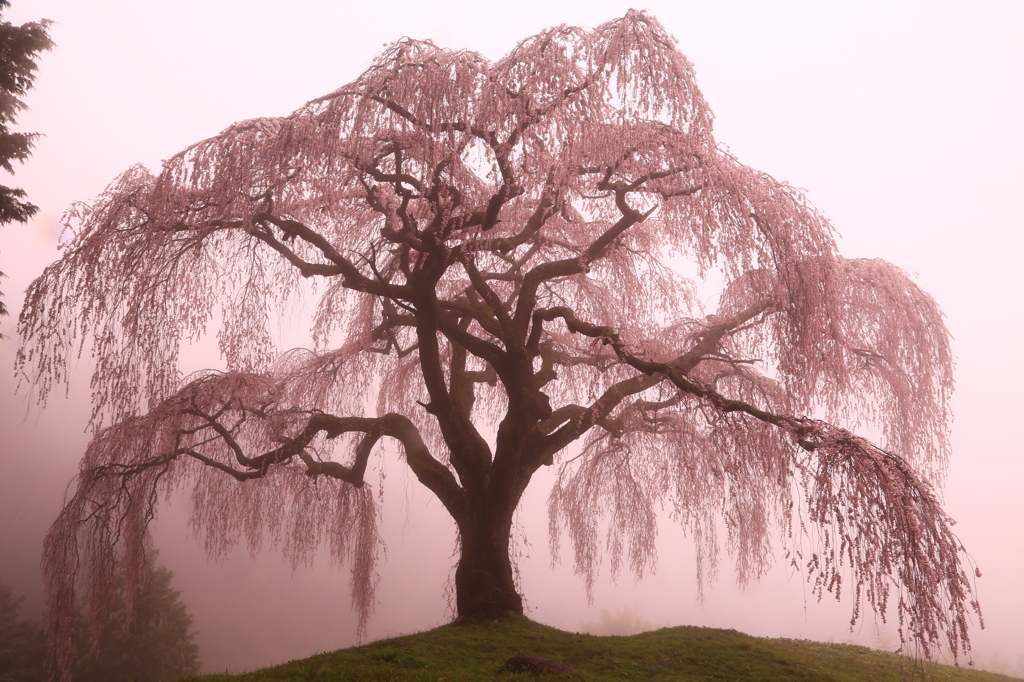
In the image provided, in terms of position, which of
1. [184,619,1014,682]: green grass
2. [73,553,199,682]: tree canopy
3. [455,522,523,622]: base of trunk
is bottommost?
[73,553,199,682]: tree canopy

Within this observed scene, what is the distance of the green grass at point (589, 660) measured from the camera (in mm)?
4613

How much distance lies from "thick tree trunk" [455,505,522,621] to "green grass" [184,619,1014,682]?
23 centimetres

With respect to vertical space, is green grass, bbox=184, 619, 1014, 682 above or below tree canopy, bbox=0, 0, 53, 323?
below

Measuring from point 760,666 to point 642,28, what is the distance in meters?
5.80

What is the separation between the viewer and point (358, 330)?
7.78 m

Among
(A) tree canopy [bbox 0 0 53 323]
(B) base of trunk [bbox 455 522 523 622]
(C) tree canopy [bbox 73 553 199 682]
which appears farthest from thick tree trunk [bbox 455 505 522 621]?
(C) tree canopy [bbox 73 553 199 682]

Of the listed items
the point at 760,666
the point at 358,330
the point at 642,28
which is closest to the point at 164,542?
the point at 358,330

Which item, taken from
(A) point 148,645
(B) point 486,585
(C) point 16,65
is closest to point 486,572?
(B) point 486,585

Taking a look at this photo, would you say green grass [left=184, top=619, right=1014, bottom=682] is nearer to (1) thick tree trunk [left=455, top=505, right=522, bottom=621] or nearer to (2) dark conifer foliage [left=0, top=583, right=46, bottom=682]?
(1) thick tree trunk [left=455, top=505, right=522, bottom=621]

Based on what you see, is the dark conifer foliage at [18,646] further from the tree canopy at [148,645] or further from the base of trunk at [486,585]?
the base of trunk at [486,585]

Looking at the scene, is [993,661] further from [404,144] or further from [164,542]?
[164,542]

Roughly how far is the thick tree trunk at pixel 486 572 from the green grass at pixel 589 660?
230 millimetres

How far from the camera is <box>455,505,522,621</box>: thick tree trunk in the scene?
6.25 metres

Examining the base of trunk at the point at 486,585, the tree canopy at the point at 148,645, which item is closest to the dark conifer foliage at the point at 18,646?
the tree canopy at the point at 148,645
